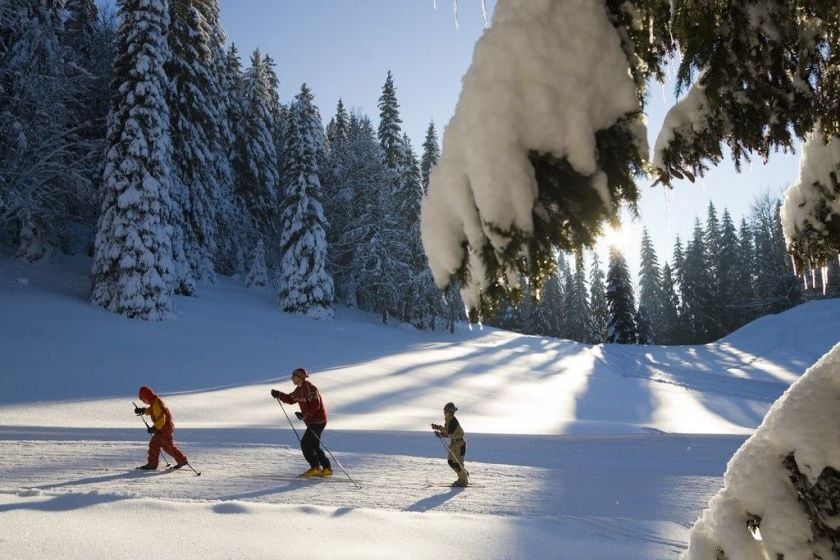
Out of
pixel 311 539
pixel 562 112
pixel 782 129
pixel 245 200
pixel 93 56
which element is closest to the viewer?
pixel 562 112

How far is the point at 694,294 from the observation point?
63.8 metres

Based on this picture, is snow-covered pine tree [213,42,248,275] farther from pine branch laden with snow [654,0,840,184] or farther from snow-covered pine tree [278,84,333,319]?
pine branch laden with snow [654,0,840,184]

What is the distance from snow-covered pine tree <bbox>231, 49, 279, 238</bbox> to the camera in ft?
139

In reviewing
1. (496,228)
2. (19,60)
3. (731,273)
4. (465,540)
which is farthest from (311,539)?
(731,273)

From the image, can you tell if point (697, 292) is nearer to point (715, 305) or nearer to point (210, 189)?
point (715, 305)

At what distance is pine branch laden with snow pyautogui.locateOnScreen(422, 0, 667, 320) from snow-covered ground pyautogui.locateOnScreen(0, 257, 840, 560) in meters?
4.32

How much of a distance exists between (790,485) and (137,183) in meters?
24.7

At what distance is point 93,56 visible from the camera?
34031 mm

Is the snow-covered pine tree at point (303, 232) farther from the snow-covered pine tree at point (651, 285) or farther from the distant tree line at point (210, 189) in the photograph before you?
the snow-covered pine tree at point (651, 285)

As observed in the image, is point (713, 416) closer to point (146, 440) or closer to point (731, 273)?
point (146, 440)

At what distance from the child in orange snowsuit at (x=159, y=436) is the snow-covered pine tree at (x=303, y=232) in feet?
76.5

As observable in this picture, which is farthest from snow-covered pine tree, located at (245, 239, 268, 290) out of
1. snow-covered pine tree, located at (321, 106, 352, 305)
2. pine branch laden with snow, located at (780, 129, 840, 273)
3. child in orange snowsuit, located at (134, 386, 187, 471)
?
pine branch laden with snow, located at (780, 129, 840, 273)

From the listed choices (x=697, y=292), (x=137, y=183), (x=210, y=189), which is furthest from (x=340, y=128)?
(x=697, y=292)

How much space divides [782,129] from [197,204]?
32256 mm
